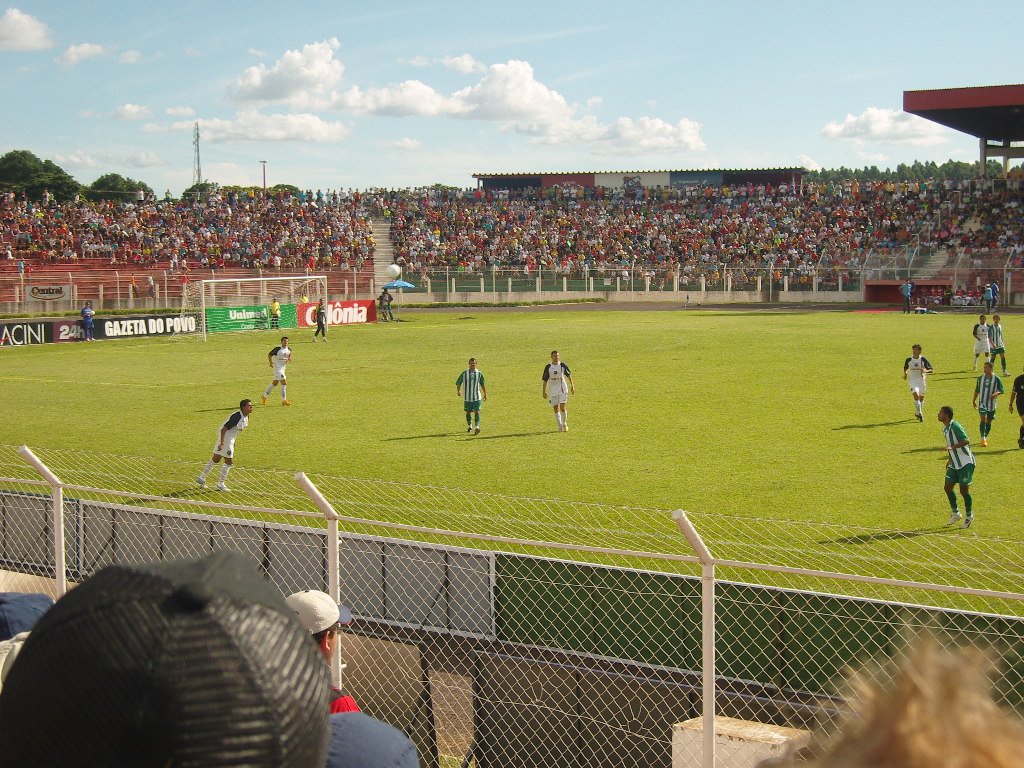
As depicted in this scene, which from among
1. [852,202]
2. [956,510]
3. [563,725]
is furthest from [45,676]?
[852,202]

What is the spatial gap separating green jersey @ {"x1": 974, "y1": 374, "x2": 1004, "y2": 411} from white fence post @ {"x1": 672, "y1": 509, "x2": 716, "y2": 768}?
15542 millimetres

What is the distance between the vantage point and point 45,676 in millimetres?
1522

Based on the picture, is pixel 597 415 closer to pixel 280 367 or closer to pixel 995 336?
pixel 280 367

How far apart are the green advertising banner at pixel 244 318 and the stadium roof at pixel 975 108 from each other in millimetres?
37872

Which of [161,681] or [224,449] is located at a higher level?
[161,681]

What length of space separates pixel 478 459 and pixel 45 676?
58.1 ft

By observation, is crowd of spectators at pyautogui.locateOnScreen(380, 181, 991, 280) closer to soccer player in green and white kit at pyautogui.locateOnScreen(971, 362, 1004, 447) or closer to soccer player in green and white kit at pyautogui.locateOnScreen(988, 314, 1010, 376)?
soccer player in green and white kit at pyautogui.locateOnScreen(988, 314, 1010, 376)

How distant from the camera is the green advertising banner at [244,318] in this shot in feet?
156

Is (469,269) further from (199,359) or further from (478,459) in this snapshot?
(478,459)

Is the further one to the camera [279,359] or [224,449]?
[279,359]

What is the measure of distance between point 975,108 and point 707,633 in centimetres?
6186

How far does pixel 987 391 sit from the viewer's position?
19547 millimetres

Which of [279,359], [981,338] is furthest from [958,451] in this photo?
[279,359]

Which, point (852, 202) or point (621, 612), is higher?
point (852, 202)
